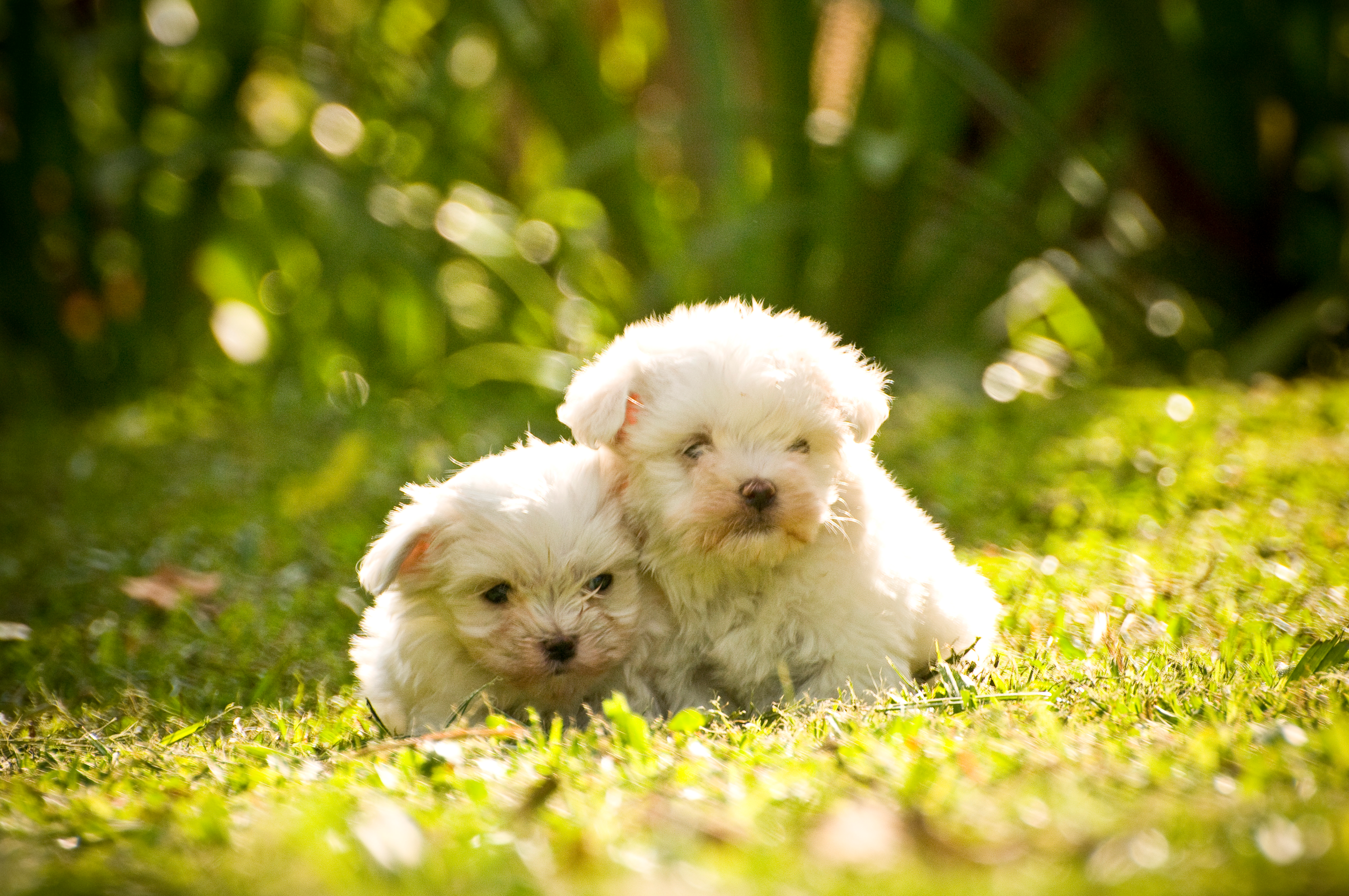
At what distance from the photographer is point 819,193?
246 inches

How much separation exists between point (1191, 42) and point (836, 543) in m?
5.40

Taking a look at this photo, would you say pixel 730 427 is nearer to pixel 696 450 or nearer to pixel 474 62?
pixel 696 450

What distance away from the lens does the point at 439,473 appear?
4.70 metres

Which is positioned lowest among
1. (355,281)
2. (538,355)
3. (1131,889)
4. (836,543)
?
(1131,889)

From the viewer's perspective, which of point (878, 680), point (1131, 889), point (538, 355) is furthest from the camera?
point (538, 355)

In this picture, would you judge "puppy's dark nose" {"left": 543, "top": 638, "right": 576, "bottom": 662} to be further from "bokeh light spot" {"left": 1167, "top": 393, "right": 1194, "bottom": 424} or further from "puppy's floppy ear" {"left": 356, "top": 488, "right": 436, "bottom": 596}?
"bokeh light spot" {"left": 1167, "top": 393, "right": 1194, "bottom": 424}

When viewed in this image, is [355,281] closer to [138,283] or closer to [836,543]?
[138,283]

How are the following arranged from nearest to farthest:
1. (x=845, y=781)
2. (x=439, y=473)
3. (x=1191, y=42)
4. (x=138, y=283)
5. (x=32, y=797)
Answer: (x=845, y=781)
(x=32, y=797)
(x=439, y=473)
(x=1191, y=42)
(x=138, y=283)

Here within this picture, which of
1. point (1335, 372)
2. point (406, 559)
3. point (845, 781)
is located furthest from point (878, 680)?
point (1335, 372)

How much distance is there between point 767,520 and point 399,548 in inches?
32.5

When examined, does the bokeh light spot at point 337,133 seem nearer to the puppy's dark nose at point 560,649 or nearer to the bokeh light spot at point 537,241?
the bokeh light spot at point 537,241

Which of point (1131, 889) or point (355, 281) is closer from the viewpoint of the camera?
point (1131, 889)

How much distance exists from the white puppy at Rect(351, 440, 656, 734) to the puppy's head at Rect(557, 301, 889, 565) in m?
0.14

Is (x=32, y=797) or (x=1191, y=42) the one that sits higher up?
(x=1191, y=42)
